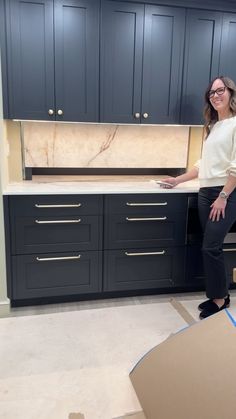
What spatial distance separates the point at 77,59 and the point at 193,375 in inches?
91.3

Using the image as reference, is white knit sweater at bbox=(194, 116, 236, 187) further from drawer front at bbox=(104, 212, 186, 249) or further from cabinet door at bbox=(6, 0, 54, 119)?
cabinet door at bbox=(6, 0, 54, 119)

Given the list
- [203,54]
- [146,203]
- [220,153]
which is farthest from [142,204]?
[203,54]

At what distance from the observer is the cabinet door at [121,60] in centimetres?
256

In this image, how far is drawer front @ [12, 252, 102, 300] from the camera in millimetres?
2516

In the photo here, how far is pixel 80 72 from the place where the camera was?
8.48ft

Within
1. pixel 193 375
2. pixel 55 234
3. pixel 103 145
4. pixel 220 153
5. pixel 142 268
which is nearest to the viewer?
pixel 193 375

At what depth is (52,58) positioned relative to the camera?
8.26ft

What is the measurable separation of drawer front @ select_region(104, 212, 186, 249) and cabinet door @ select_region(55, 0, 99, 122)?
82 cm

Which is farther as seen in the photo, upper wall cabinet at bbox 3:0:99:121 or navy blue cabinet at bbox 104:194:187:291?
navy blue cabinet at bbox 104:194:187:291

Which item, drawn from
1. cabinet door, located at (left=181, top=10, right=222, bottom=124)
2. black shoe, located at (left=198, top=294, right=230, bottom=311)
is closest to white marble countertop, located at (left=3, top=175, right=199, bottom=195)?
cabinet door, located at (left=181, top=10, right=222, bottom=124)

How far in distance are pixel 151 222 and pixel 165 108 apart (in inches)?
36.0

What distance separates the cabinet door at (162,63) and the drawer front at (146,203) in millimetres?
630

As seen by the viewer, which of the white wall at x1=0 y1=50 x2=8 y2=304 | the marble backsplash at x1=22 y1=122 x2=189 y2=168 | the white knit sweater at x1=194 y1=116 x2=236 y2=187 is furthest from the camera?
the marble backsplash at x1=22 y1=122 x2=189 y2=168

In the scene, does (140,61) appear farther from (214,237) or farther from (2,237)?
(2,237)
